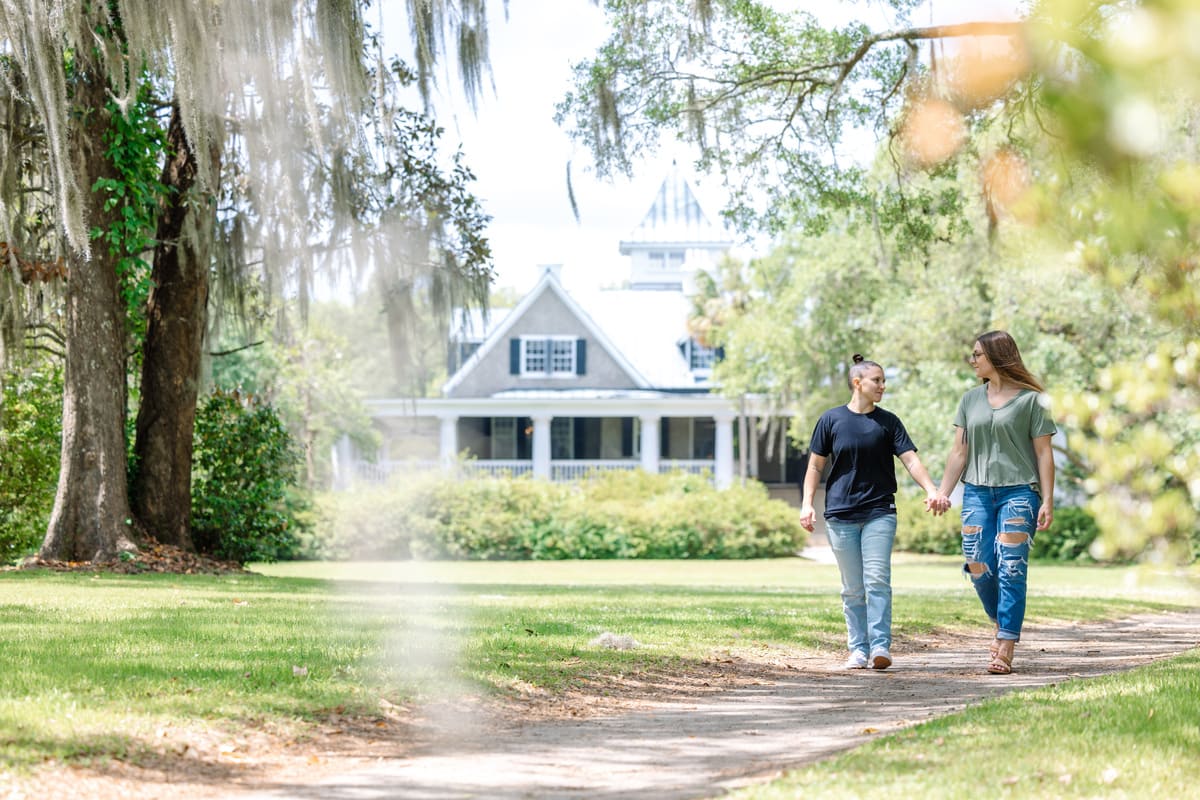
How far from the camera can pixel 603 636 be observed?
8430mm

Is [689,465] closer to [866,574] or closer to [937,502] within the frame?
[866,574]

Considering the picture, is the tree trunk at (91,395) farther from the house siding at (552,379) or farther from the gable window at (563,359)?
the gable window at (563,359)

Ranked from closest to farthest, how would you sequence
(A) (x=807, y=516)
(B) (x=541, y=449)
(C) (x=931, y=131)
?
(A) (x=807, y=516) → (C) (x=931, y=131) → (B) (x=541, y=449)

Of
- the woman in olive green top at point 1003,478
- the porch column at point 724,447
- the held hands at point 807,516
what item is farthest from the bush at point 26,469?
the porch column at point 724,447

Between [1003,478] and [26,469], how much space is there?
13.5 m

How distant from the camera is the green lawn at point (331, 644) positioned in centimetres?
532

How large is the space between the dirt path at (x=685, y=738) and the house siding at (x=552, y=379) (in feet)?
101

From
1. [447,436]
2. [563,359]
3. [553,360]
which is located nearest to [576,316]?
[563,359]

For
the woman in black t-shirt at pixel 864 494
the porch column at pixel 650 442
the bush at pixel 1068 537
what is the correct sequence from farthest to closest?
the porch column at pixel 650 442 → the bush at pixel 1068 537 → the woman in black t-shirt at pixel 864 494

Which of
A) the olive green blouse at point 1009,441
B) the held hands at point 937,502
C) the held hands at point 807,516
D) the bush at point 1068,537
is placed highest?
the olive green blouse at point 1009,441

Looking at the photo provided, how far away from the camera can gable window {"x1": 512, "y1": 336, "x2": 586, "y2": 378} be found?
3956cm

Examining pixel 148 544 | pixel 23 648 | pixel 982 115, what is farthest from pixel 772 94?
pixel 23 648

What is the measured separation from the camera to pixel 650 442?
127 feet

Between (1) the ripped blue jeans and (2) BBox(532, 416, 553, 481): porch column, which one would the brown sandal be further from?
(2) BBox(532, 416, 553, 481): porch column
